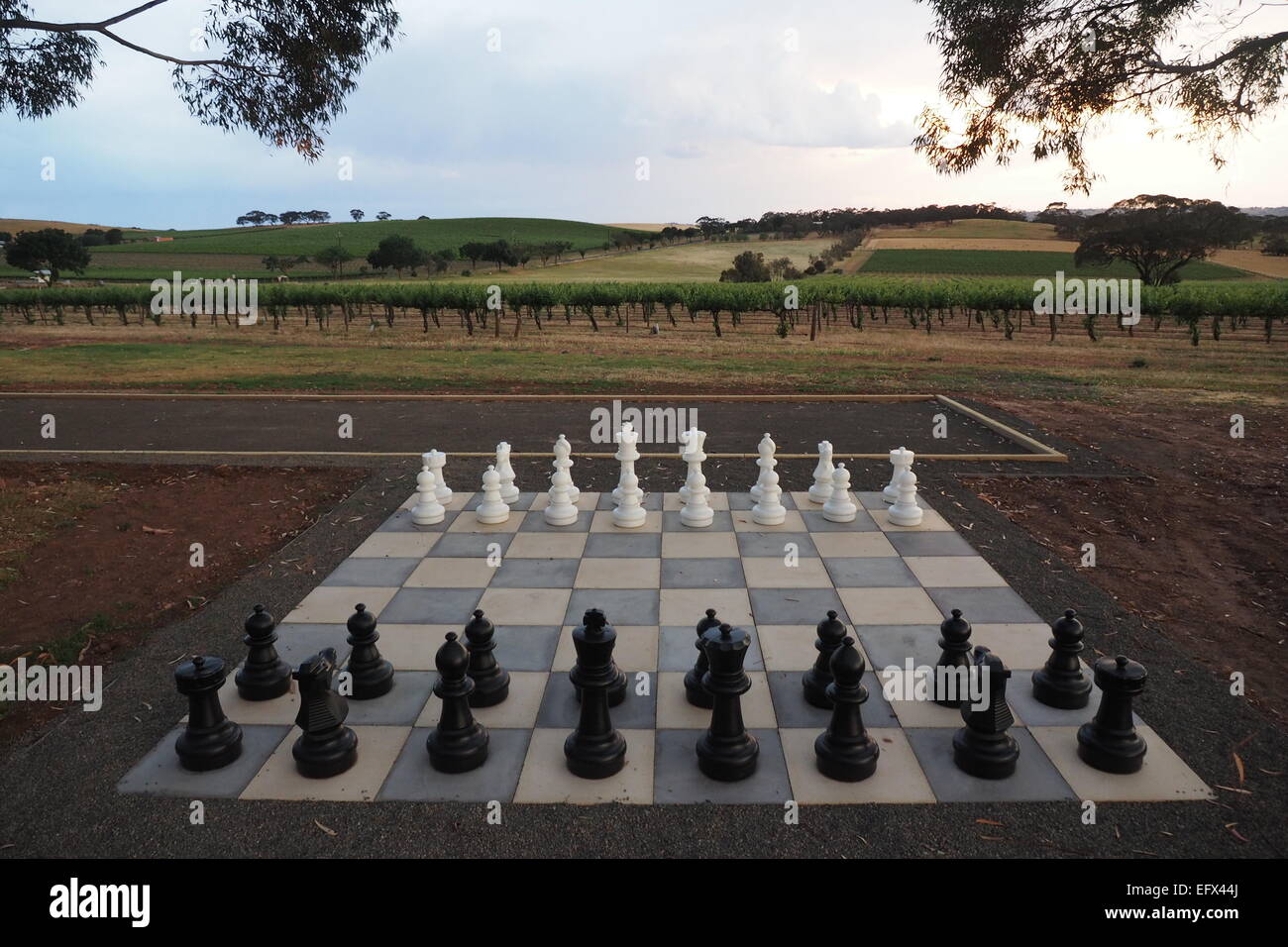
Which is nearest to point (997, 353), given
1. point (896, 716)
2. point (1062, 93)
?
point (1062, 93)

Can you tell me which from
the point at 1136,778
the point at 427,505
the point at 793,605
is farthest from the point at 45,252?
the point at 1136,778

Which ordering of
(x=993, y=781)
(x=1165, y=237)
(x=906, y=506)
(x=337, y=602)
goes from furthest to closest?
(x=1165, y=237) < (x=906, y=506) < (x=337, y=602) < (x=993, y=781)

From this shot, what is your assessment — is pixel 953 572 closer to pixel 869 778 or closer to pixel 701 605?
pixel 701 605

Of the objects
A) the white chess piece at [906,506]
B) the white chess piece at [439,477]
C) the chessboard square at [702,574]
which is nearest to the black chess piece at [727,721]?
the chessboard square at [702,574]

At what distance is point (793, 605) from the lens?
497cm

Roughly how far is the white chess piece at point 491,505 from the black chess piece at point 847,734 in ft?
13.1

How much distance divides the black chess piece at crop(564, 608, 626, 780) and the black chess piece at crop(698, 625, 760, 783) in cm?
41

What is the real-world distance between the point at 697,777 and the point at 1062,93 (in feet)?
35.0

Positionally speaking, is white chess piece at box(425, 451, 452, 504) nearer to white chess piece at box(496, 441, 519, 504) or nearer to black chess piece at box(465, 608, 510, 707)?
white chess piece at box(496, 441, 519, 504)

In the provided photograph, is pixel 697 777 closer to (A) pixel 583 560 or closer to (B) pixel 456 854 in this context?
(B) pixel 456 854

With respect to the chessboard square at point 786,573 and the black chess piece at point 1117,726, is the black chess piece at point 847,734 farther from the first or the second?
the chessboard square at point 786,573

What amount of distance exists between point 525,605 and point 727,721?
2133 mm

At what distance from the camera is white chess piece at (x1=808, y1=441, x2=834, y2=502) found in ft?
23.0

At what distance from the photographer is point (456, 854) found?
9.25ft
